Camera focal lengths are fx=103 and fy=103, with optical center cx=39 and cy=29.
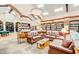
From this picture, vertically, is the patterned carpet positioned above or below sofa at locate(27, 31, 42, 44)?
below

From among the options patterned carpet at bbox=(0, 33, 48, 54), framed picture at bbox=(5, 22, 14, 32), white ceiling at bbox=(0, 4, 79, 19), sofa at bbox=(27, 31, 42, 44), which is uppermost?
white ceiling at bbox=(0, 4, 79, 19)

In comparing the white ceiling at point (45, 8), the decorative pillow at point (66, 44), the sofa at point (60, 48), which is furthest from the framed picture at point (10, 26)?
the decorative pillow at point (66, 44)

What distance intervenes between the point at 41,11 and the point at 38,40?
99 cm

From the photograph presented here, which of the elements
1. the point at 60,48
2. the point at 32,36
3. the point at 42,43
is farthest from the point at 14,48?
the point at 60,48

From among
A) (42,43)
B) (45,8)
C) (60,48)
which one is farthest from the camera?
(42,43)

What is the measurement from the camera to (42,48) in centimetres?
344

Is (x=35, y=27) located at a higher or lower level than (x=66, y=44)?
A: higher

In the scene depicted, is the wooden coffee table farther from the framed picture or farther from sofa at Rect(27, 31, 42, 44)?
the framed picture

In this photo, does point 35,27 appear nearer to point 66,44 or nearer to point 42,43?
point 42,43

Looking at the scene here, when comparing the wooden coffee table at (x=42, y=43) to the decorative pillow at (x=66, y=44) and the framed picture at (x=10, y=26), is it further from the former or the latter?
the framed picture at (x=10, y=26)

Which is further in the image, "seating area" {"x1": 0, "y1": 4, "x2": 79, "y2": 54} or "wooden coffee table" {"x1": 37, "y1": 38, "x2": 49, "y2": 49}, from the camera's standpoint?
"wooden coffee table" {"x1": 37, "y1": 38, "x2": 49, "y2": 49}

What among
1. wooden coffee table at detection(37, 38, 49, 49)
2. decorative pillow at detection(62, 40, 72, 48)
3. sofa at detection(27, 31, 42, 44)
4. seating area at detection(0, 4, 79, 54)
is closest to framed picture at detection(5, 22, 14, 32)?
seating area at detection(0, 4, 79, 54)
